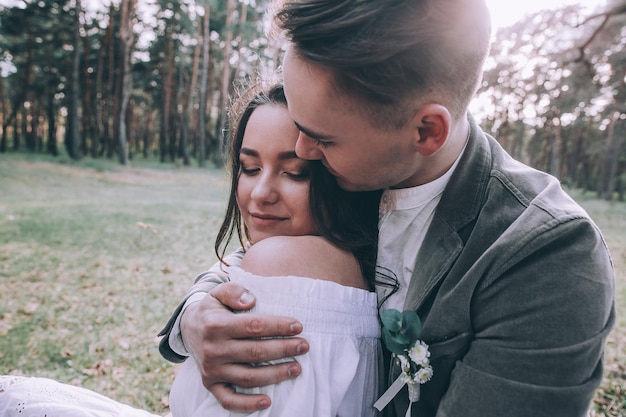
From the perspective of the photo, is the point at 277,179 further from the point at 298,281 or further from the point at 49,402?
the point at 49,402

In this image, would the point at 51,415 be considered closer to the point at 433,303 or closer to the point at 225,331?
the point at 225,331

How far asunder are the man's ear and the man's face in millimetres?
30

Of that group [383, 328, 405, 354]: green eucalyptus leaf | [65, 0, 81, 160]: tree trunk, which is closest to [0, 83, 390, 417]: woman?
[383, 328, 405, 354]: green eucalyptus leaf

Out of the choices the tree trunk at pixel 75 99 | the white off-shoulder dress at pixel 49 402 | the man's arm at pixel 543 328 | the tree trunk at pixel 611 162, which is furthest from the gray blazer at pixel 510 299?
the tree trunk at pixel 611 162

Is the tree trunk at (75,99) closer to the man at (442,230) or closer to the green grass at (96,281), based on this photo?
the green grass at (96,281)

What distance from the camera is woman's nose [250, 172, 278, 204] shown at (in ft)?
5.79

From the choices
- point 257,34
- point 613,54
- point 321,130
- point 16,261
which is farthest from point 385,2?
point 257,34

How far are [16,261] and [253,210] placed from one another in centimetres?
641

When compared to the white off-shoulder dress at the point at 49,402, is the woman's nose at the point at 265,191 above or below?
above

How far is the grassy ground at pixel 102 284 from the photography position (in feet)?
12.8

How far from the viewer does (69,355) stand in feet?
13.5

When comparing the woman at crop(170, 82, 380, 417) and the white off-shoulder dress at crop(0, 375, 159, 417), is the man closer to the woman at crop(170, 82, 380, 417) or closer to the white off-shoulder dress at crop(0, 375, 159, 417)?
the woman at crop(170, 82, 380, 417)

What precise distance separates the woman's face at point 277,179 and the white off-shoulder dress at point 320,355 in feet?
1.17

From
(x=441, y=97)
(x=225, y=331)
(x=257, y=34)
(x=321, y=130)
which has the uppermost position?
(x=257, y=34)
